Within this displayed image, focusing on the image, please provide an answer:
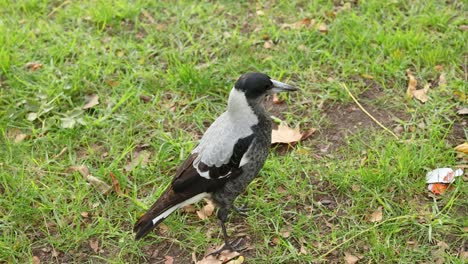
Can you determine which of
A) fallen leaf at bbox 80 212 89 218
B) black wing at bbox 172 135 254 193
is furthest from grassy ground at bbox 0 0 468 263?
black wing at bbox 172 135 254 193

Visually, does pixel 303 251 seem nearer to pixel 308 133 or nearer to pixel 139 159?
pixel 308 133

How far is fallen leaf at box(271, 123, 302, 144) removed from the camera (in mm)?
3895

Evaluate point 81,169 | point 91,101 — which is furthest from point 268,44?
point 81,169

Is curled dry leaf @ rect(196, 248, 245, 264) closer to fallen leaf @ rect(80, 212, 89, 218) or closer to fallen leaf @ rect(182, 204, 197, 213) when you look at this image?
fallen leaf @ rect(182, 204, 197, 213)

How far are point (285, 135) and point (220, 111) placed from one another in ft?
1.93

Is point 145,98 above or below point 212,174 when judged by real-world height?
below

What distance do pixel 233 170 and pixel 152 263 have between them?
752 millimetres

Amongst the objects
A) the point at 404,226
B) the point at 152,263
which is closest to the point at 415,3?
the point at 404,226

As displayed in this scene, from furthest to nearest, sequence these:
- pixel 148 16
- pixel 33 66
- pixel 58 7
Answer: pixel 58 7 → pixel 148 16 → pixel 33 66

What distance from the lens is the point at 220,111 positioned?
4246 millimetres

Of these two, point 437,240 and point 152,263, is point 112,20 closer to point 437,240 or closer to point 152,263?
point 152,263

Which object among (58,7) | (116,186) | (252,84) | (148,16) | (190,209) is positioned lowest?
(190,209)

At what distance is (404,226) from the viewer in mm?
3295

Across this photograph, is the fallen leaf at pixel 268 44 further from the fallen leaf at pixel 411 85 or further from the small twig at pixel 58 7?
the small twig at pixel 58 7
